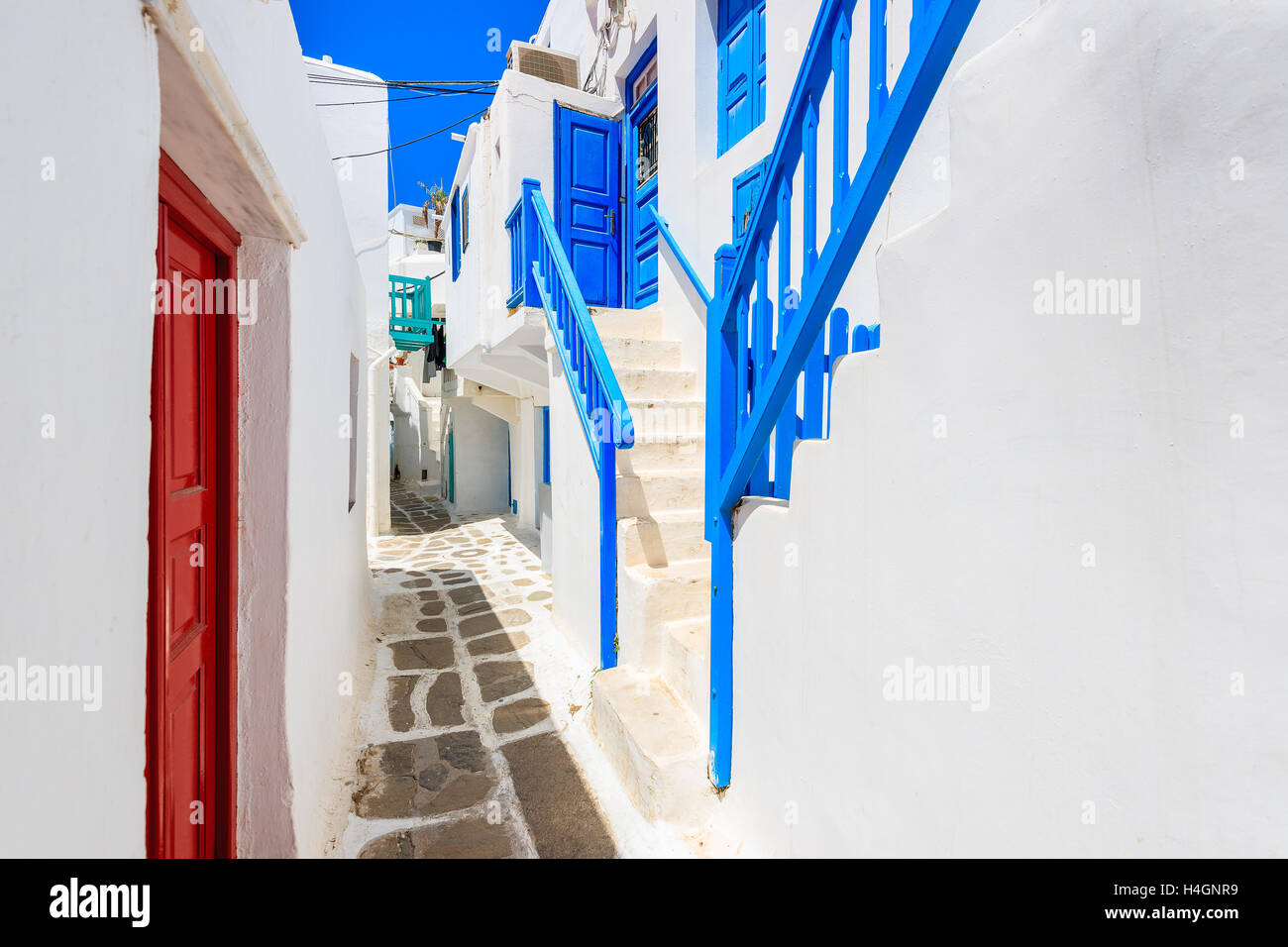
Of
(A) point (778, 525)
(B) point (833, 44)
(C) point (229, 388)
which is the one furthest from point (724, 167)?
(C) point (229, 388)

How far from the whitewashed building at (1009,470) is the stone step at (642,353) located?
2.40m

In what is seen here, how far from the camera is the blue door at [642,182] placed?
249 inches

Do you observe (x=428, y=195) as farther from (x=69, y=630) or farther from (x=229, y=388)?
(x=69, y=630)

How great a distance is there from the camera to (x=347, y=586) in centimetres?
385

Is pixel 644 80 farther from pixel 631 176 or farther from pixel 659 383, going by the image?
pixel 659 383

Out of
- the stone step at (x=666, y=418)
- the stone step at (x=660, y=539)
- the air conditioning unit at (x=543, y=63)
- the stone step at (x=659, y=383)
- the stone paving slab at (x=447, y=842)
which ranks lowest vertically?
the stone paving slab at (x=447, y=842)

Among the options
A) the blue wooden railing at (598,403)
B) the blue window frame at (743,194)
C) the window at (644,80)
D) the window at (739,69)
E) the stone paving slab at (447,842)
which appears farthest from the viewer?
the window at (644,80)

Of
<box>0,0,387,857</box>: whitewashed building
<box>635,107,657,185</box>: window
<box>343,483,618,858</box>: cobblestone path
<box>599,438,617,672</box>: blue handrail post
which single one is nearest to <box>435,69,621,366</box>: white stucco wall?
<box>635,107,657,185</box>: window

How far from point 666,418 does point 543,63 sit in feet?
18.7

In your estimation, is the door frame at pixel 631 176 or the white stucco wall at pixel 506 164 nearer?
the door frame at pixel 631 176

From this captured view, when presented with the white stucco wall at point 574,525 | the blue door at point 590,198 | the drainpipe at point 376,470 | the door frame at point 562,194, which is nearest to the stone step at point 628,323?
the white stucco wall at point 574,525

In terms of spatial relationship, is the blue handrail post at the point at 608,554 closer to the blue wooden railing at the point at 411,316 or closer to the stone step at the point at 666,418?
the stone step at the point at 666,418

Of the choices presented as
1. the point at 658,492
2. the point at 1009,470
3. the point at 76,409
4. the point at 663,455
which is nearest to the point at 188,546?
the point at 76,409

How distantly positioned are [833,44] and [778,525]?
1.44 metres
